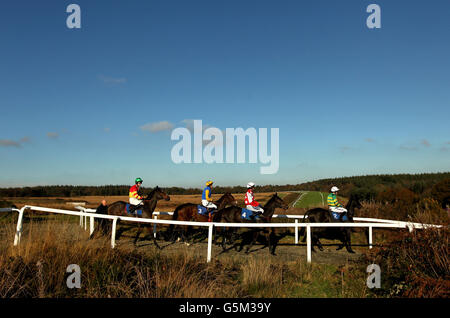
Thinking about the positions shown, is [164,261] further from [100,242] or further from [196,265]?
[100,242]

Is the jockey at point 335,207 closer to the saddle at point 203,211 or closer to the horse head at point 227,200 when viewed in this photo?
the horse head at point 227,200

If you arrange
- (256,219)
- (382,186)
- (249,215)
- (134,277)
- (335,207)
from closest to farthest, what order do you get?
(134,277) < (256,219) < (249,215) < (335,207) < (382,186)

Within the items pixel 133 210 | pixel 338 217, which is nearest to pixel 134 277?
pixel 133 210

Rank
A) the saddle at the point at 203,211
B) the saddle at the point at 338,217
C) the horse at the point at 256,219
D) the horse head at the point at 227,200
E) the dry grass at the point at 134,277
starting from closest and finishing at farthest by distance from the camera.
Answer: the dry grass at the point at 134,277 < the horse at the point at 256,219 < the saddle at the point at 338,217 < the saddle at the point at 203,211 < the horse head at the point at 227,200

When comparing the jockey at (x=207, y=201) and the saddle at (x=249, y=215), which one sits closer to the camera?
the saddle at (x=249, y=215)

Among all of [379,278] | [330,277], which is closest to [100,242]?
[330,277]

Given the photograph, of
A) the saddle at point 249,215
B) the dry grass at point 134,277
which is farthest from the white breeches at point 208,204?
the dry grass at point 134,277

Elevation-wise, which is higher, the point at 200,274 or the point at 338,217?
the point at 338,217

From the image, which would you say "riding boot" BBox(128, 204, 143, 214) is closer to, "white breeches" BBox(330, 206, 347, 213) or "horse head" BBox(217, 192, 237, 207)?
"horse head" BBox(217, 192, 237, 207)

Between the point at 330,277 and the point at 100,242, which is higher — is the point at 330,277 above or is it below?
below

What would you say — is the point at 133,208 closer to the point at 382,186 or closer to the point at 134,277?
the point at 134,277

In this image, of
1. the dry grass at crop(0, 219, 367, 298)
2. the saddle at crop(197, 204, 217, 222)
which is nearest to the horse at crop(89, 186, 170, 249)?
the saddle at crop(197, 204, 217, 222)
